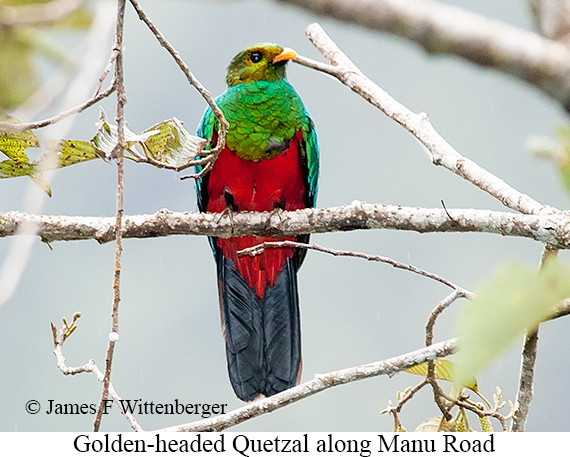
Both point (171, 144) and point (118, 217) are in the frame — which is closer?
point (118, 217)

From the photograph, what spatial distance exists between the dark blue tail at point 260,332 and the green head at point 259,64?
113 centimetres

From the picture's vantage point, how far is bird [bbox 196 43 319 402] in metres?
3.94

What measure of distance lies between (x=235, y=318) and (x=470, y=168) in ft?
6.67

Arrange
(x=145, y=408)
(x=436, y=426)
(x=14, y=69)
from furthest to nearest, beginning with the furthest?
1. (x=145, y=408)
2. (x=436, y=426)
3. (x=14, y=69)

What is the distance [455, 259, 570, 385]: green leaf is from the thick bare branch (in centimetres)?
188

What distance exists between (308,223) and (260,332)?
1.25 metres

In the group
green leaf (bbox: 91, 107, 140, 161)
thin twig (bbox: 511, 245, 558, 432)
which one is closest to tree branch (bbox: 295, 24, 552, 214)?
thin twig (bbox: 511, 245, 558, 432)

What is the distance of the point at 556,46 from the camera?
49cm

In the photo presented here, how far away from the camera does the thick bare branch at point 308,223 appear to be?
2.40 meters

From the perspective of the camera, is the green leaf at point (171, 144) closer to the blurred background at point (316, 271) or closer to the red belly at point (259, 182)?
the red belly at point (259, 182)

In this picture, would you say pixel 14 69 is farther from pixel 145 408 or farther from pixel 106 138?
pixel 145 408

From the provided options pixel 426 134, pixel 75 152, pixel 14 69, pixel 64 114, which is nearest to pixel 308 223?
pixel 426 134

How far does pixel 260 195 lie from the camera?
3.94m
